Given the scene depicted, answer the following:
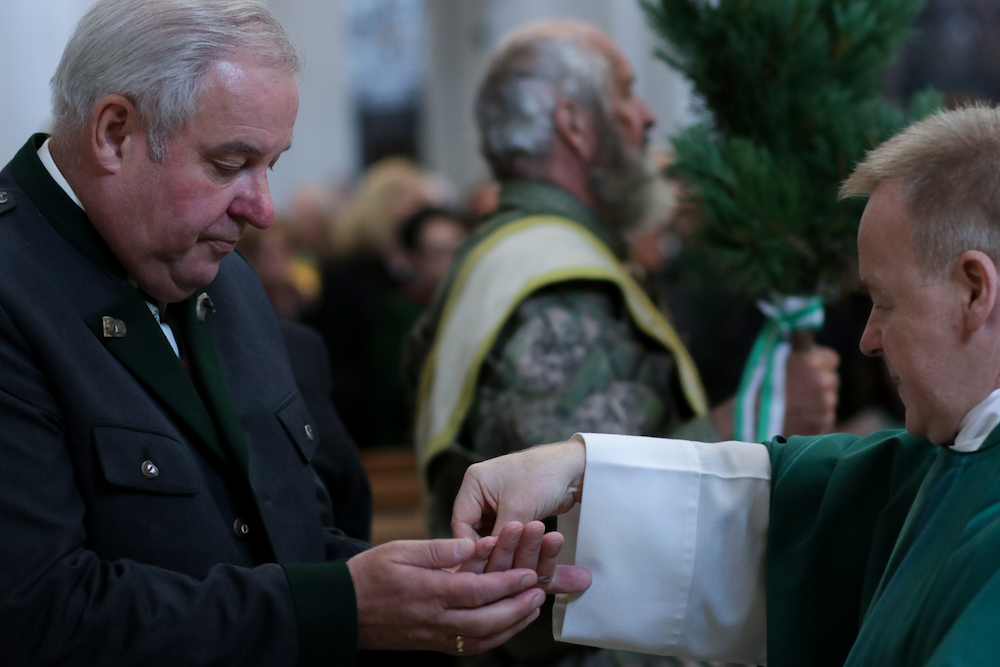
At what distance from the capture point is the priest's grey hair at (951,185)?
4.19ft

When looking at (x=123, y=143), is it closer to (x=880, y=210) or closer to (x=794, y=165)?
(x=880, y=210)

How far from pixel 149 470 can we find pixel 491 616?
1.80 feet

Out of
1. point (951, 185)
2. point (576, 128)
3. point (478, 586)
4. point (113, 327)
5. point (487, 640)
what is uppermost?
point (576, 128)

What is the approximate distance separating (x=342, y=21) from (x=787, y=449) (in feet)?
48.1

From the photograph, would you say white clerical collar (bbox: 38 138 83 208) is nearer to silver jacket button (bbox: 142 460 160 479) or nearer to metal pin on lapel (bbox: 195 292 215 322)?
metal pin on lapel (bbox: 195 292 215 322)

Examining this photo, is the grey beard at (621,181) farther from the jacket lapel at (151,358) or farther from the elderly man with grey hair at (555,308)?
the jacket lapel at (151,358)

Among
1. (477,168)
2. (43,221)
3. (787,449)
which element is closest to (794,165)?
(787,449)

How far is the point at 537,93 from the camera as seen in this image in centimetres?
278

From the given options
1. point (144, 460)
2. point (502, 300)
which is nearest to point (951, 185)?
point (144, 460)

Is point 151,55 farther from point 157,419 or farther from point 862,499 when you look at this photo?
point 862,499

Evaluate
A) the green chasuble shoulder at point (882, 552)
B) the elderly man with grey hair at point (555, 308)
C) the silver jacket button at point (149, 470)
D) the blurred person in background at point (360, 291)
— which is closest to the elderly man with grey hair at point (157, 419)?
the silver jacket button at point (149, 470)

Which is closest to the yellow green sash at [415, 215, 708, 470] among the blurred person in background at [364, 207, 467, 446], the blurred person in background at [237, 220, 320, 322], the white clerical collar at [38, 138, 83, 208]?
the white clerical collar at [38, 138, 83, 208]

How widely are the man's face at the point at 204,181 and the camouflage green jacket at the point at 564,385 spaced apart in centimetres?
97

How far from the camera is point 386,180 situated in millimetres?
6676
